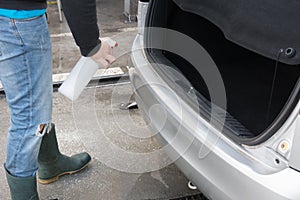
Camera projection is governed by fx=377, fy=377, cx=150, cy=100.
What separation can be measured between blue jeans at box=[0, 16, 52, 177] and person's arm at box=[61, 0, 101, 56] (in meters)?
0.20

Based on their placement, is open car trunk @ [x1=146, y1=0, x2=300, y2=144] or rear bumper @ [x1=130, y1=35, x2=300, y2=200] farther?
open car trunk @ [x1=146, y1=0, x2=300, y2=144]

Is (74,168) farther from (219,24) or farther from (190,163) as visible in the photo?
(219,24)

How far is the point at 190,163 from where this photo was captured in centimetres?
144

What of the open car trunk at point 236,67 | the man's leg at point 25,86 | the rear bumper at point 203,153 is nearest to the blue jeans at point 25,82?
the man's leg at point 25,86

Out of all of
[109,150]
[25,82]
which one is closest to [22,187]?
[25,82]

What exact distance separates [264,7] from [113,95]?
175cm

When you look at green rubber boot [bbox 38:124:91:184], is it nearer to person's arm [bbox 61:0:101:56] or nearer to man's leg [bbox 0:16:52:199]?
man's leg [bbox 0:16:52:199]

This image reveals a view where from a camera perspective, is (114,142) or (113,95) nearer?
(114,142)

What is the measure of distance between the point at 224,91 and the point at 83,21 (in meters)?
0.94

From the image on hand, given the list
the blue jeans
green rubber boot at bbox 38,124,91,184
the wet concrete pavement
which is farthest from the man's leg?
the wet concrete pavement

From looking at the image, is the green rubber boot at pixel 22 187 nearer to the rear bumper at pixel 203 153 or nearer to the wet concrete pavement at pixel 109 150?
the wet concrete pavement at pixel 109 150

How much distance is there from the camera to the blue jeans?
1.42 m

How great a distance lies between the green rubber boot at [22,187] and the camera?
65.9 inches

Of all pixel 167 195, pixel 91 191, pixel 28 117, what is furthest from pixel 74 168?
pixel 28 117
